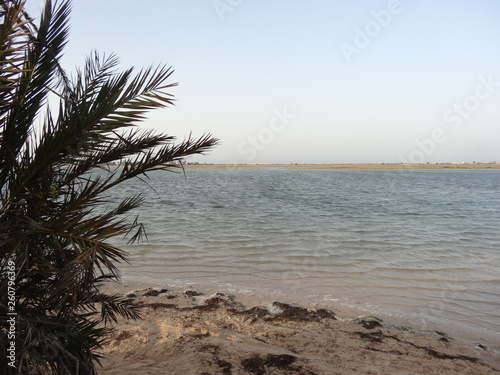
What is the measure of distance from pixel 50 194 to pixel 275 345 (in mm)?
3521

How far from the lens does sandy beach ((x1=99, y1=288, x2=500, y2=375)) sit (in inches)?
172

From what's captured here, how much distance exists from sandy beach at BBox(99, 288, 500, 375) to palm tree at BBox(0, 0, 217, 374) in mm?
1916

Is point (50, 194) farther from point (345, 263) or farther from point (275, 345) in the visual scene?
point (345, 263)

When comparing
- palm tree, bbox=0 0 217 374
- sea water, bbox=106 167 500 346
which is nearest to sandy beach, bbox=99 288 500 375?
sea water, bbox=106 167 500 346

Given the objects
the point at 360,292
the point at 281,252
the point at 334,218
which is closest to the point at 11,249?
the point at 360,292

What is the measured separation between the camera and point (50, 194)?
9.09ft

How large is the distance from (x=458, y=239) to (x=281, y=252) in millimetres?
6765

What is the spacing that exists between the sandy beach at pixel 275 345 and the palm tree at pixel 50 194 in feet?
6.28

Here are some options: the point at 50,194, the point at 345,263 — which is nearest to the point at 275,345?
the point at 50,194

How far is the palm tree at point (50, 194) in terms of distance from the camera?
7.61 ft

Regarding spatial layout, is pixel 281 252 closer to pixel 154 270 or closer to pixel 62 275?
pixel 154 270

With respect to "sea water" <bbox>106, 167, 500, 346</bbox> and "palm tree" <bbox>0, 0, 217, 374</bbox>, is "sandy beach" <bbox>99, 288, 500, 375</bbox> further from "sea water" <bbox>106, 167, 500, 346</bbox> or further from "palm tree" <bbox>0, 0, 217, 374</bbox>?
"palm tree" <bbox>0, 0, 217, 374</bbox>

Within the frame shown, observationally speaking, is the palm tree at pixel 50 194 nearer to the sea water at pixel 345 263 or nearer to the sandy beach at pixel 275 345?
the sea water at pixel 345 263

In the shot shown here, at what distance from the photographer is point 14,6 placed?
225cm
